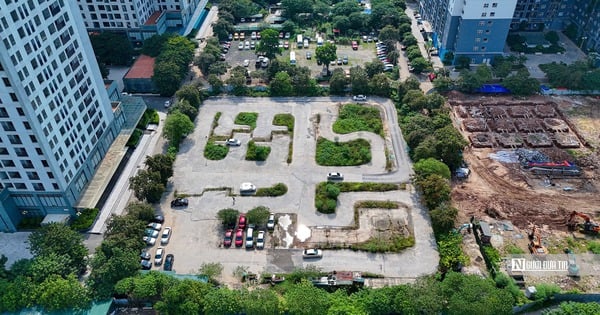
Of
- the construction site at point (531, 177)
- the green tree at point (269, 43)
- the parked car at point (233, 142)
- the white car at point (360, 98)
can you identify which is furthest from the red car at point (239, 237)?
the green tree at point (269, 43)

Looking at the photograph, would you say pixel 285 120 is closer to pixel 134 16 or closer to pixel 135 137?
pixel 135 137

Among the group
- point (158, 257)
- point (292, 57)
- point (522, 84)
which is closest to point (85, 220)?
point (158, 257)

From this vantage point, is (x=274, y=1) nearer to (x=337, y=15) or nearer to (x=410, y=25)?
(x=337, y=15)

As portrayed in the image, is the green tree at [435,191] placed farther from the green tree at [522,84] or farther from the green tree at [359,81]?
the green tree at [522,84]

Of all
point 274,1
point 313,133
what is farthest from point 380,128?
point 274,1

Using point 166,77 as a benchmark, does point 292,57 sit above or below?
below

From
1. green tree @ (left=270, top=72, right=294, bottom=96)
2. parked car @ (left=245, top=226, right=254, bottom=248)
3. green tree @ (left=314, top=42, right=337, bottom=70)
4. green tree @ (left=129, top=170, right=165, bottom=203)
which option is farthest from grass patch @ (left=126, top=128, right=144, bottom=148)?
green tree @ (left=314, top=42, right=337, bottom=70)
